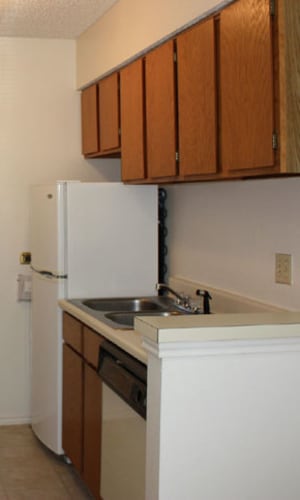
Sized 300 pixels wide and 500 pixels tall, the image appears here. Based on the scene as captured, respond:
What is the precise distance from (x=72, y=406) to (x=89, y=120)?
1786mm

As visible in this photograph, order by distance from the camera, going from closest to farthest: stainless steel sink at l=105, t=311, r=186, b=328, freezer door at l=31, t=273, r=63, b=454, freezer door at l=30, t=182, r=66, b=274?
stainless steel sink at l=105, t=311, r=186, b=328 → freezer door at l=30, t=182, r=66, b=274 → freezer door at l=31, t=273, r=63, b=454

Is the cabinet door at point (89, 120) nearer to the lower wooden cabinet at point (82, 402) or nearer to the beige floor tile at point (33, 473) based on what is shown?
the lower wooden cabinet at point (82, 402)

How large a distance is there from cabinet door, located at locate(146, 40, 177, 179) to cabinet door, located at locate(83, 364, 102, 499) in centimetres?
101

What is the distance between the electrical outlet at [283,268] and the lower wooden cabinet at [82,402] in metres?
0.86

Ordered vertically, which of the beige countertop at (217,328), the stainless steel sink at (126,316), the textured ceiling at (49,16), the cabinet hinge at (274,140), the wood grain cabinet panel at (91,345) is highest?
the textured ceiling at (49,16)

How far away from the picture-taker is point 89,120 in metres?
4.89

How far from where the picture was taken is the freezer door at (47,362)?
4387 mm

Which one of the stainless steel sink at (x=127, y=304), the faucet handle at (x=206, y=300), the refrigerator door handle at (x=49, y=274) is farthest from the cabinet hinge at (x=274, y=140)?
the refrigerator door handle at (x=49, y=274)

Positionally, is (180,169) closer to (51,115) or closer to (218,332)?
(218,332)

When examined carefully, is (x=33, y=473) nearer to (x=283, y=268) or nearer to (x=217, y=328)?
(x=283, y=268)

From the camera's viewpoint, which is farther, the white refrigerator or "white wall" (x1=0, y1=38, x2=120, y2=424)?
"white wall" (x1=0, y1=38, x2=120, y2=424)

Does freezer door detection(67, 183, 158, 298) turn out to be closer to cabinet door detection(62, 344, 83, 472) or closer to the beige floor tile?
cabinet door detection(62, 344, 83, 472)

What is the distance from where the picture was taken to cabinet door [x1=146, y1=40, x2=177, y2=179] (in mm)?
3469

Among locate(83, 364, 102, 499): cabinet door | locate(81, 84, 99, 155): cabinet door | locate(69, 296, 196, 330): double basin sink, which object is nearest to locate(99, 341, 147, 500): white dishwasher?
locate(83, 364, 102, 499): cabinet door
